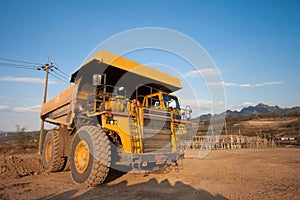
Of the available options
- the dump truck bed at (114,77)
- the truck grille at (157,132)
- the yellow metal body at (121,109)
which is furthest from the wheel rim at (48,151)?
the truck grille at (157,132)

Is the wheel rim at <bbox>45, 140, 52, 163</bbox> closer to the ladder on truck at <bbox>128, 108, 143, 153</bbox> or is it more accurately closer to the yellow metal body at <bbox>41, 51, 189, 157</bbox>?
the yellow metal body at <bbox>41, 51, 189, 157</bbox>

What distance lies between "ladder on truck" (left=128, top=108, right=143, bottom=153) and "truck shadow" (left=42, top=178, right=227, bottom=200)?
1.06 metres

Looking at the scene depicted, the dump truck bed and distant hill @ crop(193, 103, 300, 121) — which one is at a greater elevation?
distant hill @ crop(193, 103, 300, 121)

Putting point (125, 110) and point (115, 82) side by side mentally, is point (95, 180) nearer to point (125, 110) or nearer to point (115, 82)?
point (125, 110)

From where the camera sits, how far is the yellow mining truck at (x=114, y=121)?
235 inches

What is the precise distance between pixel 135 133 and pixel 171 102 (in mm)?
2840

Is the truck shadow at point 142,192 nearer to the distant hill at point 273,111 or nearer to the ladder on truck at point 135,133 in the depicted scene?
the ladder on truck at point 135,133

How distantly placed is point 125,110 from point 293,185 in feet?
17.0

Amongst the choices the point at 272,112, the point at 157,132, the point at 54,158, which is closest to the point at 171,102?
the point at 157,132

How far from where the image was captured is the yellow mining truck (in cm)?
597

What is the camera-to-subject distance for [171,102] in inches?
349

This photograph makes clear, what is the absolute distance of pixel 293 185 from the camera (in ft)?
19.0

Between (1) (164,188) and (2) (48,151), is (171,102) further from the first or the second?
(2) (48,151)

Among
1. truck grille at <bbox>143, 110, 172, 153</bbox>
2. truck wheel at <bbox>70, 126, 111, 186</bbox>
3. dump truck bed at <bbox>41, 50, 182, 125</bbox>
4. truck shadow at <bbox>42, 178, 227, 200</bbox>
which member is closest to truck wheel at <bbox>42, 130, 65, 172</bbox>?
dump truck bed at <bbox>41, 50, 182, 125</bbox>
